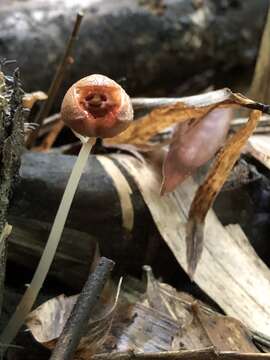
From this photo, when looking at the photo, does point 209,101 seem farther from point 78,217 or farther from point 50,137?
point 50,137

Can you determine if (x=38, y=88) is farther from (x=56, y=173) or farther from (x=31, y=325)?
(x=31, y=325)

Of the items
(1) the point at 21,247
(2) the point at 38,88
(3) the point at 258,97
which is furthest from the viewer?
(2) the point at 38,88

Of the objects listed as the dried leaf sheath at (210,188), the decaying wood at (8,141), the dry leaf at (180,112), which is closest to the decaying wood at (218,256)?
the dried leaf sheath at (210,188)

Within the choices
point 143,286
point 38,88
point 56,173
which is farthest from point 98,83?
point 38,88

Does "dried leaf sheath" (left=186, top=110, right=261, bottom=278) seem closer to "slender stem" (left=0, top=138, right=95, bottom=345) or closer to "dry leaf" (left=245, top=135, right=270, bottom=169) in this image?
"dry leaf" (left=245, top=135, right=270, bottom=169)

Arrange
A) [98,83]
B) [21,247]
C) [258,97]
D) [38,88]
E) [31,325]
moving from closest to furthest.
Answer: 1. [98,83]
2. [31,325]
3. [21,247]
4. [258,97]
5. [38,88]

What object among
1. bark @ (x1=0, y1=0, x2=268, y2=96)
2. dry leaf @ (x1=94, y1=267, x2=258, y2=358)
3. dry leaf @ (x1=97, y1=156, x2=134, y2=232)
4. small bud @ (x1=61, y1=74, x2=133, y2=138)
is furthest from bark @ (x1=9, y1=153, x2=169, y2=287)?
bark @ (x1=0, y1=0, x2=268, y2=96)
